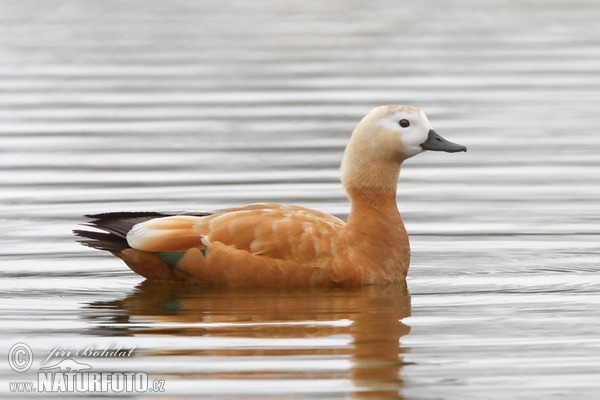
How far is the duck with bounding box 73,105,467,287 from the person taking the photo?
10.5 m

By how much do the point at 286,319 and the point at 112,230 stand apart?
1668mm

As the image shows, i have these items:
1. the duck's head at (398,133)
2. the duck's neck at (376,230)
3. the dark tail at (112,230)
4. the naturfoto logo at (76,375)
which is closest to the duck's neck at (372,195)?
the duck's neck at (376,230)

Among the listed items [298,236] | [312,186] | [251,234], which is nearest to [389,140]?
[298,236]

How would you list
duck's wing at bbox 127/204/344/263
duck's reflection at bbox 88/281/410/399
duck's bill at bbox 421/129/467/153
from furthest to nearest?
duck's bill at bbox 421/129/467/153
duck's wing at bbox 127/204/344/263
duck's reflection at bbox 88/281/410/399

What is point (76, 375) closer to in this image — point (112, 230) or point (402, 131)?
point (112, 230)

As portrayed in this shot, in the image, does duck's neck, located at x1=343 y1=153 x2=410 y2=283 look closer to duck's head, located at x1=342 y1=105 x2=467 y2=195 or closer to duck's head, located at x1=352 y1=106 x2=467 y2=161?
duck's head, located at x1=342 y1=105 x2=467 y2=195

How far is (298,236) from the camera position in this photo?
412 inches

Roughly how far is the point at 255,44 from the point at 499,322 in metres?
15.8

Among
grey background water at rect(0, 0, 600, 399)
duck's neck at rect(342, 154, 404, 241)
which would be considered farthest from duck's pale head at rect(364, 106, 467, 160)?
grey background water at rect(0, 0, 600, 399)

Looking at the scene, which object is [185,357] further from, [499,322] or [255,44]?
[255,44]

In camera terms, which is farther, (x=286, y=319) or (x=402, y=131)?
(x=402, y=131)

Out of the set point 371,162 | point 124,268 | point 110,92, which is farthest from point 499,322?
point 110,92

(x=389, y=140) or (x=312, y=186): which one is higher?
(x=389, y=140)

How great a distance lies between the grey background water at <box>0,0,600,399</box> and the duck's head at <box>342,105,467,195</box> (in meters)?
0.86
